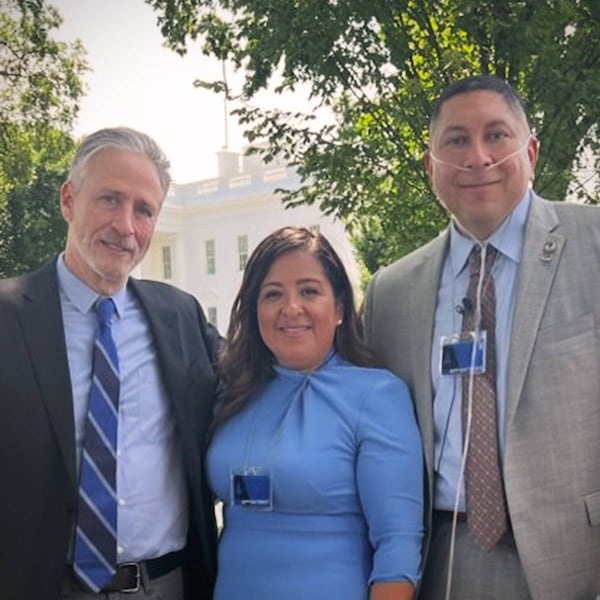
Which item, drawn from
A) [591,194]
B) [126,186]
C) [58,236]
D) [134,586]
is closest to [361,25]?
[591,194]

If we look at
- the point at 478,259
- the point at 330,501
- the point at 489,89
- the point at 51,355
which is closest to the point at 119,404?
the point at 51,355

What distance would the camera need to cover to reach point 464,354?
2.69 meters

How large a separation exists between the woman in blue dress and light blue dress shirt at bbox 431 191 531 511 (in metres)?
0.10

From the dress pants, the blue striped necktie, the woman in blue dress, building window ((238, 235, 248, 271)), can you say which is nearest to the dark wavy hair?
the woman in blue dress

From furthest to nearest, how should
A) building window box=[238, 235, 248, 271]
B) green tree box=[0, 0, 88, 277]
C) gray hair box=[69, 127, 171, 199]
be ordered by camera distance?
building window box=[238, 235, 248, 271]
green tree box=[0, 0, 88, 277]
gray hair box=[69, 127, 171, 199]

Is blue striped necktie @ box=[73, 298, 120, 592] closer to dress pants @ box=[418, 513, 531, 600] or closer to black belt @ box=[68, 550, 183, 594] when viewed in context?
black belt @ box=[68, 550, 183, 594]

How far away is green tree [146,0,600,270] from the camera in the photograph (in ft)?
18.2

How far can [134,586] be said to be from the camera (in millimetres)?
2705

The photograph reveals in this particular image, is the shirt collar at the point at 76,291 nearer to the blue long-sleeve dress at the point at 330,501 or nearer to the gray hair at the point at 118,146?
the gray hair at the point at 118,146

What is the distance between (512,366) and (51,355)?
1483mm

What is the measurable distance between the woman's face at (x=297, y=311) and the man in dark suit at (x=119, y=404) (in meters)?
0.39

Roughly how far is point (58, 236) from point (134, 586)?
17.0 meters

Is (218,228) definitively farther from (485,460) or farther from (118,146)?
(485,460)

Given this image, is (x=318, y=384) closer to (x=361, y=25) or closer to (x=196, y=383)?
(x=196, y=383)
